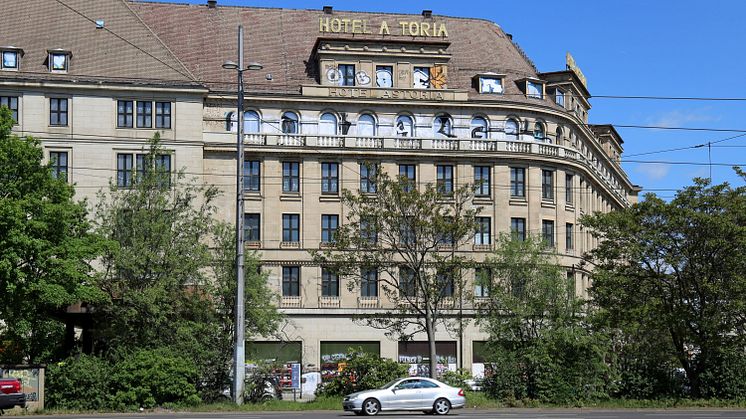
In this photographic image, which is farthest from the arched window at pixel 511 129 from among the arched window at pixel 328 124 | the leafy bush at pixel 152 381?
the leafy bush at pixel 152 381

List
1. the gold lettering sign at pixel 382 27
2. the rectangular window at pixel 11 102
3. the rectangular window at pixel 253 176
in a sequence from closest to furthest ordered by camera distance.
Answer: the rectangular window at pixel 11 102 < the rectangular window at pixel 253 176 < the gold lettering sign at pixel 382 27

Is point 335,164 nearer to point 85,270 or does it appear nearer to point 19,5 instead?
point 19,5

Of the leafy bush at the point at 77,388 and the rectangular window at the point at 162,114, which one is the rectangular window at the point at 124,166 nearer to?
the rectangular window at the point at 162,114

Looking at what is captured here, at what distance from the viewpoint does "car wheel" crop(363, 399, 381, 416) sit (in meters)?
40.6

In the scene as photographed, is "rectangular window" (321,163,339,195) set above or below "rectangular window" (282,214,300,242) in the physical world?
above

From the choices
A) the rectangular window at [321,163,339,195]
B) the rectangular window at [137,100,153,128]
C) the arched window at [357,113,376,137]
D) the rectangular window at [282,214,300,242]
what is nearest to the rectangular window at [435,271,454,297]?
the rectangular window at [282,214,300,242]

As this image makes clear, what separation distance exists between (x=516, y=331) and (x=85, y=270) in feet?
63.2

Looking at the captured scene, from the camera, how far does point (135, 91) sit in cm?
7175

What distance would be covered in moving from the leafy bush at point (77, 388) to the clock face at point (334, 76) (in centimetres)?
3540

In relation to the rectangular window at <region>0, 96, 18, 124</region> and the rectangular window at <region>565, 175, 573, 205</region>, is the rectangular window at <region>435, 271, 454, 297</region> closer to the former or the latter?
the rectangular window at <region>565, 175, 573, 205</region>

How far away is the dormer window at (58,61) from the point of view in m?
71.4

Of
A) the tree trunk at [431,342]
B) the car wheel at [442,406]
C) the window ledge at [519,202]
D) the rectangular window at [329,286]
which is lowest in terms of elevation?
the car wheel at [442,406]

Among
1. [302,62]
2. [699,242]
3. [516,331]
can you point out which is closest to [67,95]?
[302,62]

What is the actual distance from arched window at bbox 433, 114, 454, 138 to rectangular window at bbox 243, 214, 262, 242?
13.4 metres
